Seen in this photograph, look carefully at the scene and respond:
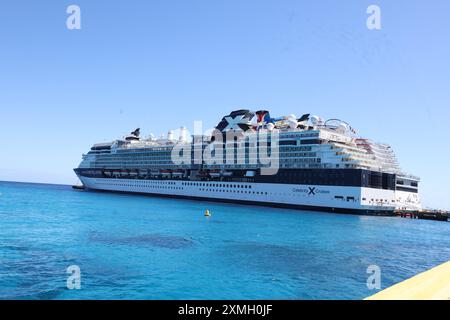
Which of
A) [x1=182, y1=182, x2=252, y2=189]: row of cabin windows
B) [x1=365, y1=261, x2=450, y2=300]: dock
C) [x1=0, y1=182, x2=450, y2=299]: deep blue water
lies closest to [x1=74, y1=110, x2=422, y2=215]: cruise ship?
[x1=182, y1=182, x2=252, y2=189]: row of cabin windows

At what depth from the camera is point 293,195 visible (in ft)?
200

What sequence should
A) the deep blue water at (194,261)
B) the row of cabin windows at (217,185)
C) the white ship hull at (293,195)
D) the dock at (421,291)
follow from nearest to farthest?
the dock at (421,291), the deep blue water at (194,261), the white ship hull at (293,195), the row of cabin windows at (217,185)

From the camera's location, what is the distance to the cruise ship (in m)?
57.7

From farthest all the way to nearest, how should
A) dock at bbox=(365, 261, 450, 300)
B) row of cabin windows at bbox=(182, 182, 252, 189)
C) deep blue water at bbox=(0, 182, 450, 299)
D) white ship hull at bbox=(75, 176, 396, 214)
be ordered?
row of cabin windows at bbox=(182, 182, 252, 189) < white ship hull at bbox=(75, 176, 396, 214) < deep blue water at bbox=(0, 182, 450, 299) < dock at bbox=(365, 261, 450, 300)

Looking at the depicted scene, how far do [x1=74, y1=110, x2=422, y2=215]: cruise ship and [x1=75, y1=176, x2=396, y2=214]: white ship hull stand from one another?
0.15m

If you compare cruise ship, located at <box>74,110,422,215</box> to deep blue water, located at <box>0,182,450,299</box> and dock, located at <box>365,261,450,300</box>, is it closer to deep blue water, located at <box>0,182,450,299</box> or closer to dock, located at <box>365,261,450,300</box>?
deep blue water, located at <box>0,182,450,299</box>

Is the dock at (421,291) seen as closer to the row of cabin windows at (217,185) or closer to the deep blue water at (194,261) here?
the deep blue water at (194,261)

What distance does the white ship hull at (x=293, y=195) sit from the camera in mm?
55594

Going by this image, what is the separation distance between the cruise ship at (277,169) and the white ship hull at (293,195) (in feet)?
0.48

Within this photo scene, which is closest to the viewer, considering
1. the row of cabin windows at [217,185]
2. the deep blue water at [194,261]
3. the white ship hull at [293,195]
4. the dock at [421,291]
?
the dock at [421,291]

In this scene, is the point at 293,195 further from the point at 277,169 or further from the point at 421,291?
the point at 421,291

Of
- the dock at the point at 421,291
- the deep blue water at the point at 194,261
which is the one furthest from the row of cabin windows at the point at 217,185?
the dock at the point at 421,291

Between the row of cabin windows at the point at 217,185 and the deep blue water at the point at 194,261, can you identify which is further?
the row of cabin windows at the point at 217,185

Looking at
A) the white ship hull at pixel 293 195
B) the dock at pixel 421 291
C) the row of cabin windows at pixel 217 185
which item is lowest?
the white ship hull at pixel 293 195
